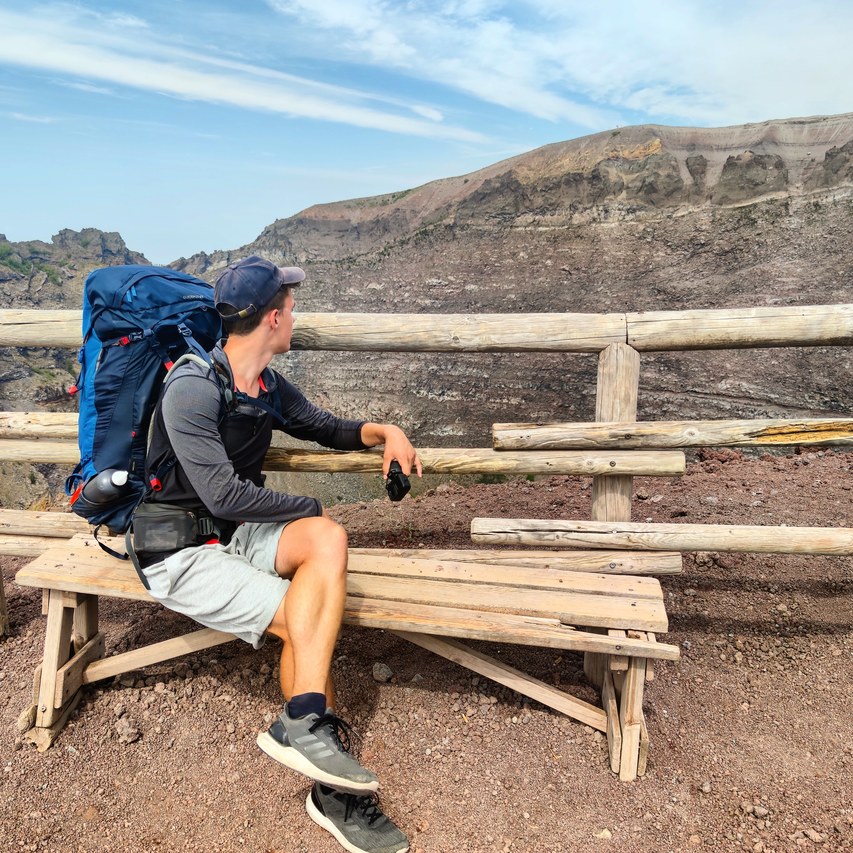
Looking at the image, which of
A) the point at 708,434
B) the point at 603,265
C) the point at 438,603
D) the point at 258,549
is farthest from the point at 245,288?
the point at 603,265

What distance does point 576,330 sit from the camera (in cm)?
338

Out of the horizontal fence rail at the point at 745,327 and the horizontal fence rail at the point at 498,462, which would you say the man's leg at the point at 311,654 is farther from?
the horizontal fence rail at the point at 745,327

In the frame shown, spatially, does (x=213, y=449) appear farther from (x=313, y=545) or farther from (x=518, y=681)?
(x=518, y=681)

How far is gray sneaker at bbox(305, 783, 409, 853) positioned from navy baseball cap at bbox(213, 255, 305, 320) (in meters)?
1.88

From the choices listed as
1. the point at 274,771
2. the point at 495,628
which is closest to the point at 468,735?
the point at 495,628

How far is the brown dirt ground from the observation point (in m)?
2.58

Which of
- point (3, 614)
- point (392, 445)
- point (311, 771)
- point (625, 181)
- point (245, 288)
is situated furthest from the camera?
point (625, 181)

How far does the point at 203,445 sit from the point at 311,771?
1.25 meters

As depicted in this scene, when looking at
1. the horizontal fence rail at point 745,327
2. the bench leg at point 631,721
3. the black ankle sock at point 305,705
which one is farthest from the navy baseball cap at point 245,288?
the bench leg at point 631,721

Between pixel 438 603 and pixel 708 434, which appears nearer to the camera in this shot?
pixel 438 603

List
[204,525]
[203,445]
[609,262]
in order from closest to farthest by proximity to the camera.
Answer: [203,445] < [204,525] < [609,262]

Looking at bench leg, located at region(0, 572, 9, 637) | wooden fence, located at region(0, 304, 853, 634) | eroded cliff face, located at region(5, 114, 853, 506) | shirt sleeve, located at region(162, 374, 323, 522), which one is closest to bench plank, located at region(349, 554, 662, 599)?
wooden fence, located at region(0, 304, 853, 634)

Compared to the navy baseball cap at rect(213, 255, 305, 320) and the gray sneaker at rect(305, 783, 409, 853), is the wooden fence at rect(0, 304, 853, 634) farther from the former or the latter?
the gray sneaker at rect(305, 783, 409, 853)

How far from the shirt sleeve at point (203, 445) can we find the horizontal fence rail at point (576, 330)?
984mm
